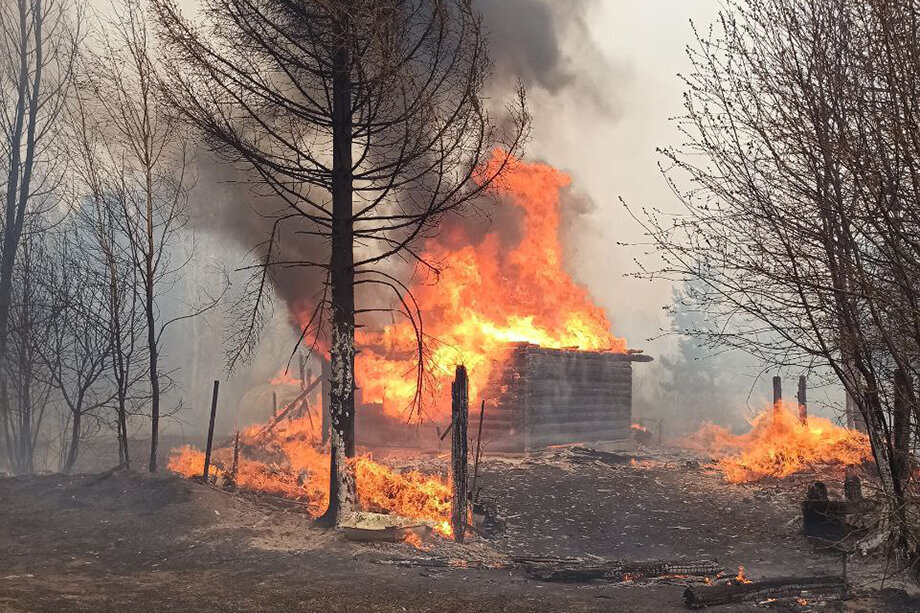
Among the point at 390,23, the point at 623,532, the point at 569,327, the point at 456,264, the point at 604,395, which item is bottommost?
the point at 623,532

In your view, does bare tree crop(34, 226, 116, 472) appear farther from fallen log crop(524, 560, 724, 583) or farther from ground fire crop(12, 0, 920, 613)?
fallen log crop(524, 560, 724, 583)

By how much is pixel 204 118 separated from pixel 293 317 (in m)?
12.0

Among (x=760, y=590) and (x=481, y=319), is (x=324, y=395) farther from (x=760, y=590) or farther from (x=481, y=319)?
(x=760, y=590)

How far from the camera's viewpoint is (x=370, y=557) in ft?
→ 31.2

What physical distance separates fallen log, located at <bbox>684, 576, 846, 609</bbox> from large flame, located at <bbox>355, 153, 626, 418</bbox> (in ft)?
44.3

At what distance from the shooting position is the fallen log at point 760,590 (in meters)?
7.48

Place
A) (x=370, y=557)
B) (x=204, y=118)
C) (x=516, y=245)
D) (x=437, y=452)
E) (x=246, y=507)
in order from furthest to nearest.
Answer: (x=516, y=245) < (x=437, y=452) < (x=246, y=507) < (x=204, y=118) < (x=370, y=557)

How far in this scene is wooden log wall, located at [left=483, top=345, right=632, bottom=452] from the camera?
69.6 feet

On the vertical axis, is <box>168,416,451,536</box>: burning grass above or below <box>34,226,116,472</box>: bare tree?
below

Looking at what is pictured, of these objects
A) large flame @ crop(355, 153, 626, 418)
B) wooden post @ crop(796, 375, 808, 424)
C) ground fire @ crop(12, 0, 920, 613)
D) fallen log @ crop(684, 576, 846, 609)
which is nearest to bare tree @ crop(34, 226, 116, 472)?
ground fire @ crop(12, 0, 920, 613)

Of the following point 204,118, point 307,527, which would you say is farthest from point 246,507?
point 204,118

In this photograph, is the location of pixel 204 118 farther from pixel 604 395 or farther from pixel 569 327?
pixel 604 395

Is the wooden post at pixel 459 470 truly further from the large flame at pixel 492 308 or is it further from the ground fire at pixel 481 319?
the large flame at pixel 492 308

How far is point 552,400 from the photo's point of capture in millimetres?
22234
